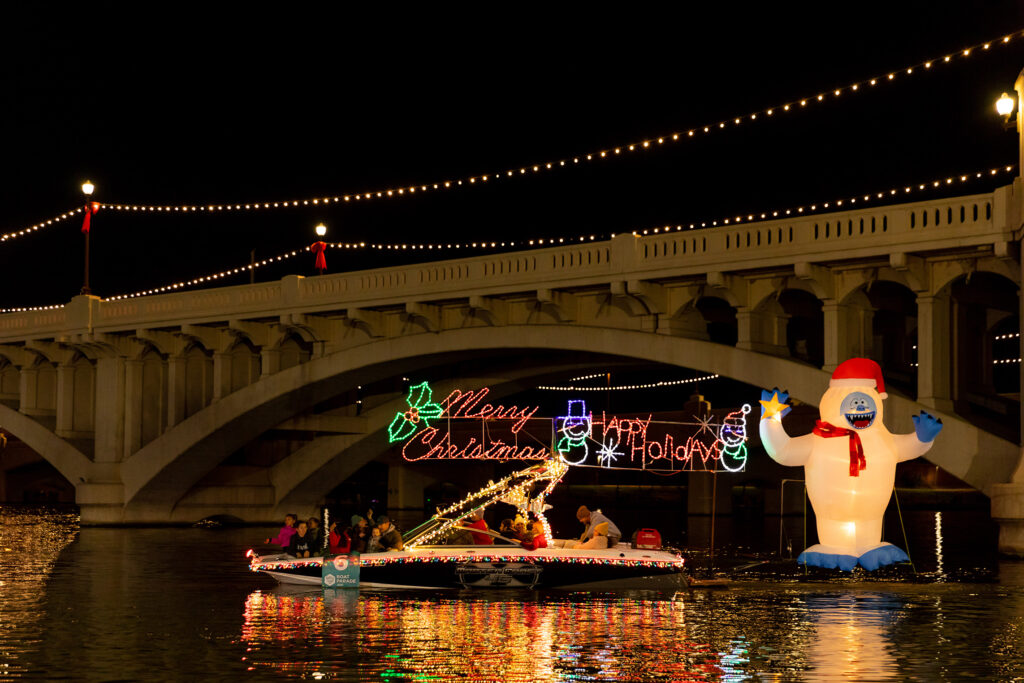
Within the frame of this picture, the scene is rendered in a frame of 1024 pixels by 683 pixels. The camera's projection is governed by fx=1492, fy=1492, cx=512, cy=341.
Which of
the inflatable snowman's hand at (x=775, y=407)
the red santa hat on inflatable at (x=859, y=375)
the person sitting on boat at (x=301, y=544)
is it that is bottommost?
the person sitting on boat at (x=301, y=544)

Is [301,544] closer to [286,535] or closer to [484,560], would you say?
[286,535]

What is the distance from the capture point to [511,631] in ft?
62.6

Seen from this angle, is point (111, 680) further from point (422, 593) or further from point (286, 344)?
point (286, 344)

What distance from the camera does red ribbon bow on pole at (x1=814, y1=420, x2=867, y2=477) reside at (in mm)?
25109

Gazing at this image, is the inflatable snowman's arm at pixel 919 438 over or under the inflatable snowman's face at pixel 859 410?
under

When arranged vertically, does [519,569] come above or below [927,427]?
below

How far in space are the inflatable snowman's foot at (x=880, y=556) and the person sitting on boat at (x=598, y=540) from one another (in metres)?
4.34

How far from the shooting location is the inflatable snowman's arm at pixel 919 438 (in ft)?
81.7

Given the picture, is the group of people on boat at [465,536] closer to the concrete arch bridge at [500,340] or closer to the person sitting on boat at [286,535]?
the person sitting on boat at [286,535]

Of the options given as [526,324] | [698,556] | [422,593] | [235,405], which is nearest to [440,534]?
[422,593]

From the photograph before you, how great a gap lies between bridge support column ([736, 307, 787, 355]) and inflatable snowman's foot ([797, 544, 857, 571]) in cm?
1135

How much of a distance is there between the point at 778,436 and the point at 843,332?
33.7 ft

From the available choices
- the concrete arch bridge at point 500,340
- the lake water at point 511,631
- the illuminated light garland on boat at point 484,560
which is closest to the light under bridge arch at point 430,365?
the concrete arch bridge at point 500,340

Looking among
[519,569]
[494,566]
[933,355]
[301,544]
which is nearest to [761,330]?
[933,355]
